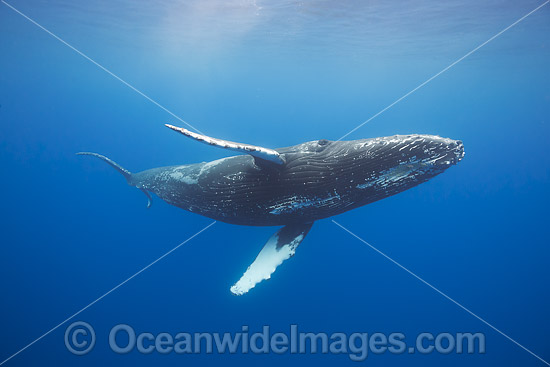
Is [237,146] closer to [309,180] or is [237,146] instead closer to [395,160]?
[309,180]

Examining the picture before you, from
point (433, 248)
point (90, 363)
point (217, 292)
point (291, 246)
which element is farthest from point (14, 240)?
point (433, 248)

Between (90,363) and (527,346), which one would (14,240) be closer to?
(90,363)

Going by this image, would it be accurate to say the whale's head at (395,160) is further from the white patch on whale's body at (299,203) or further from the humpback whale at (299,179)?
the white patch on whale's body at (299,203)

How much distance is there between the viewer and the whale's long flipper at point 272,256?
4.64 m

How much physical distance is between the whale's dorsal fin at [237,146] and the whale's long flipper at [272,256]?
1.57 metres

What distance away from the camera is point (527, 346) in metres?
16.6

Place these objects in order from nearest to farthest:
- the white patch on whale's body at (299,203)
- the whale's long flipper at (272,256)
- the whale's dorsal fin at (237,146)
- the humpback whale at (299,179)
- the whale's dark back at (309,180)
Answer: the whale's dorsal fin at (237,146) → the humpback whale at (299,179) → the whale's dark back at (309,180) → the white patch on whale's body at (299,203) → the whale's long flipper at (272,256)

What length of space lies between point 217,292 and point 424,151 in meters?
13.6

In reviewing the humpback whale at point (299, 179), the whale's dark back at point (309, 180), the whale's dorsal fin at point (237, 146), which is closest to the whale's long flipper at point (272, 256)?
the humpback whale at point (299, 179)

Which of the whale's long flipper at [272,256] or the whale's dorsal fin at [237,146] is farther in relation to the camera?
the whale's long flipper at [272,256]

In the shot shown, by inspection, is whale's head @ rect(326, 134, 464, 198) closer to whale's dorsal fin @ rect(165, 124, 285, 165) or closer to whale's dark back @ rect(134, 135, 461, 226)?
whale's dark back @ rect(134, 135, 461, 226)

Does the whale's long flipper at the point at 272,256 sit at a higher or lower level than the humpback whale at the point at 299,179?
lower

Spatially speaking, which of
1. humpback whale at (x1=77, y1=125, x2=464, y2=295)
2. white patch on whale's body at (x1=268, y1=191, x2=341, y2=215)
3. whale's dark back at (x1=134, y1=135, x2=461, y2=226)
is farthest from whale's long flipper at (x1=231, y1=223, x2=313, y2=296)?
white patch on whale's body at (x1=268, y1=191, x2=341, y2=215)

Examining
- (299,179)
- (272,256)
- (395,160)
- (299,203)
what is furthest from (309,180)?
(272,256)
